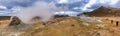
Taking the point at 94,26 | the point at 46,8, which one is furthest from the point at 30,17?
the point at 94,26

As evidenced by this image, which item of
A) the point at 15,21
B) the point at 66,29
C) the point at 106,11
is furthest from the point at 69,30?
the point at 106,11

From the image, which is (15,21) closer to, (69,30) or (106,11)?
(69,30)

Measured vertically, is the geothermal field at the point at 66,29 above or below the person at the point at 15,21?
below

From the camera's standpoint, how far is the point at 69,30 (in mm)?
34969

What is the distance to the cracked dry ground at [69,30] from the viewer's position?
1330 inches

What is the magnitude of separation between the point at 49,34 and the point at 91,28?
5447 mm

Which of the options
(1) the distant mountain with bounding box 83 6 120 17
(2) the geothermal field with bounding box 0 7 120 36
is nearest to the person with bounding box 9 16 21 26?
(2) the geothermal field with bounding box 0 7 120 36

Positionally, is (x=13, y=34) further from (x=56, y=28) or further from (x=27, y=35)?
(x=56, y=28)

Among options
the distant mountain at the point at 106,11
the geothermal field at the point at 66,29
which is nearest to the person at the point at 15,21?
the geothermal field at the point at 66,29

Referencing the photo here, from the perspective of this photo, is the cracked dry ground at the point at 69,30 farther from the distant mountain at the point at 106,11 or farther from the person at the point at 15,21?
the distant mountain at the point at 106,11

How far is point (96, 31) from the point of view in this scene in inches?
1324

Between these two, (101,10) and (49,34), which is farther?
(101,10)

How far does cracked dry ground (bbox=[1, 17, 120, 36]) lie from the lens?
3378 cm

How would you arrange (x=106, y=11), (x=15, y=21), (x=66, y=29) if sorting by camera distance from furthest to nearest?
1. (x=106, y=11)
2. (x=15, y=21)
3. (x=66, y=29)
